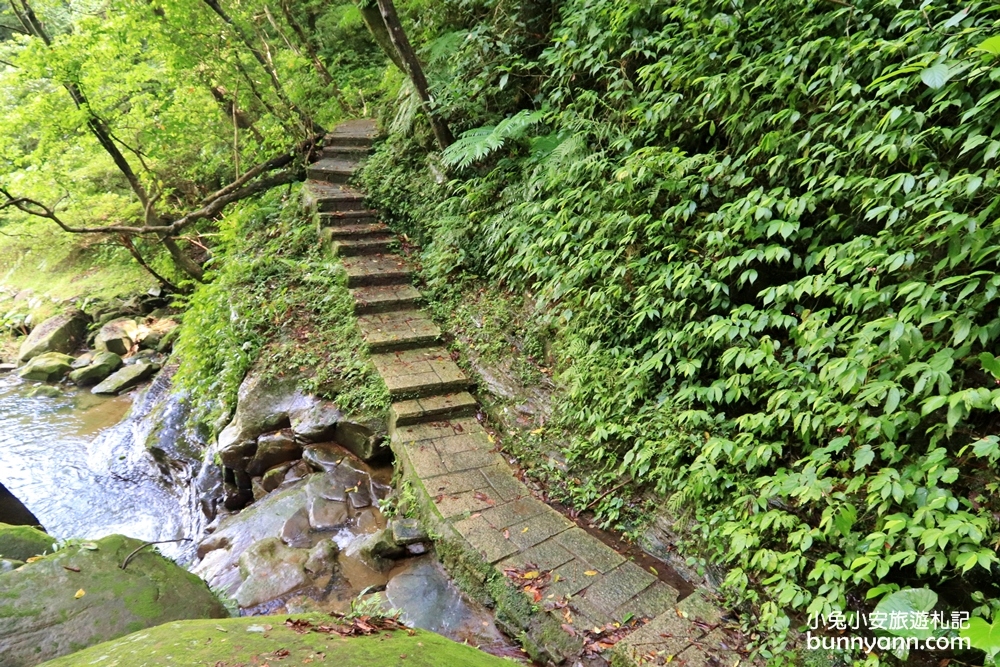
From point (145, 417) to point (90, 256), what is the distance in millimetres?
8724

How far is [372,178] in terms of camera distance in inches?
282

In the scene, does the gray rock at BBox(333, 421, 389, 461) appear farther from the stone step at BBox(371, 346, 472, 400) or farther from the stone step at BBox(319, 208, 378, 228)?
the stone step at BBox(319, 208, 378, 228)

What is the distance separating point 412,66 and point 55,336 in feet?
33.9

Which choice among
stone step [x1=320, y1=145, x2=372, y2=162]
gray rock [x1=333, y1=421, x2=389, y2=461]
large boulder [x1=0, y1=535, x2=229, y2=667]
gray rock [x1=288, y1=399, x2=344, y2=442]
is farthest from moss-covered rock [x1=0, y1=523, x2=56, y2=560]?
stone step [x1=320, y1=145, x2=372, y2=162]

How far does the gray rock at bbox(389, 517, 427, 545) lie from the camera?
3.35 meters

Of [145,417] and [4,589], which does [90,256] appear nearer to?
[145,417]

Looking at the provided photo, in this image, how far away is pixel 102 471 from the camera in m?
6.34

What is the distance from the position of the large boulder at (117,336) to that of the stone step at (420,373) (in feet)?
25.9

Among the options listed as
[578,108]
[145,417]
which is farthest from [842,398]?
[145,417]

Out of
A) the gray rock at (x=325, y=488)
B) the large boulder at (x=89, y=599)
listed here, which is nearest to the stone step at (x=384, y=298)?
the gray rock at (x=325, y=488)

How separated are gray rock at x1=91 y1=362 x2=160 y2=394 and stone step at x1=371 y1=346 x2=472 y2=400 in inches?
260

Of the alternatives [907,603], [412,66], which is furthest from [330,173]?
[907,603]

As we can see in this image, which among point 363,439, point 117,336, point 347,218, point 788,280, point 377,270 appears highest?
point 347,218

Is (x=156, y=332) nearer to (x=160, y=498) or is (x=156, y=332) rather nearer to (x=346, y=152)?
(x=160, y=498)
